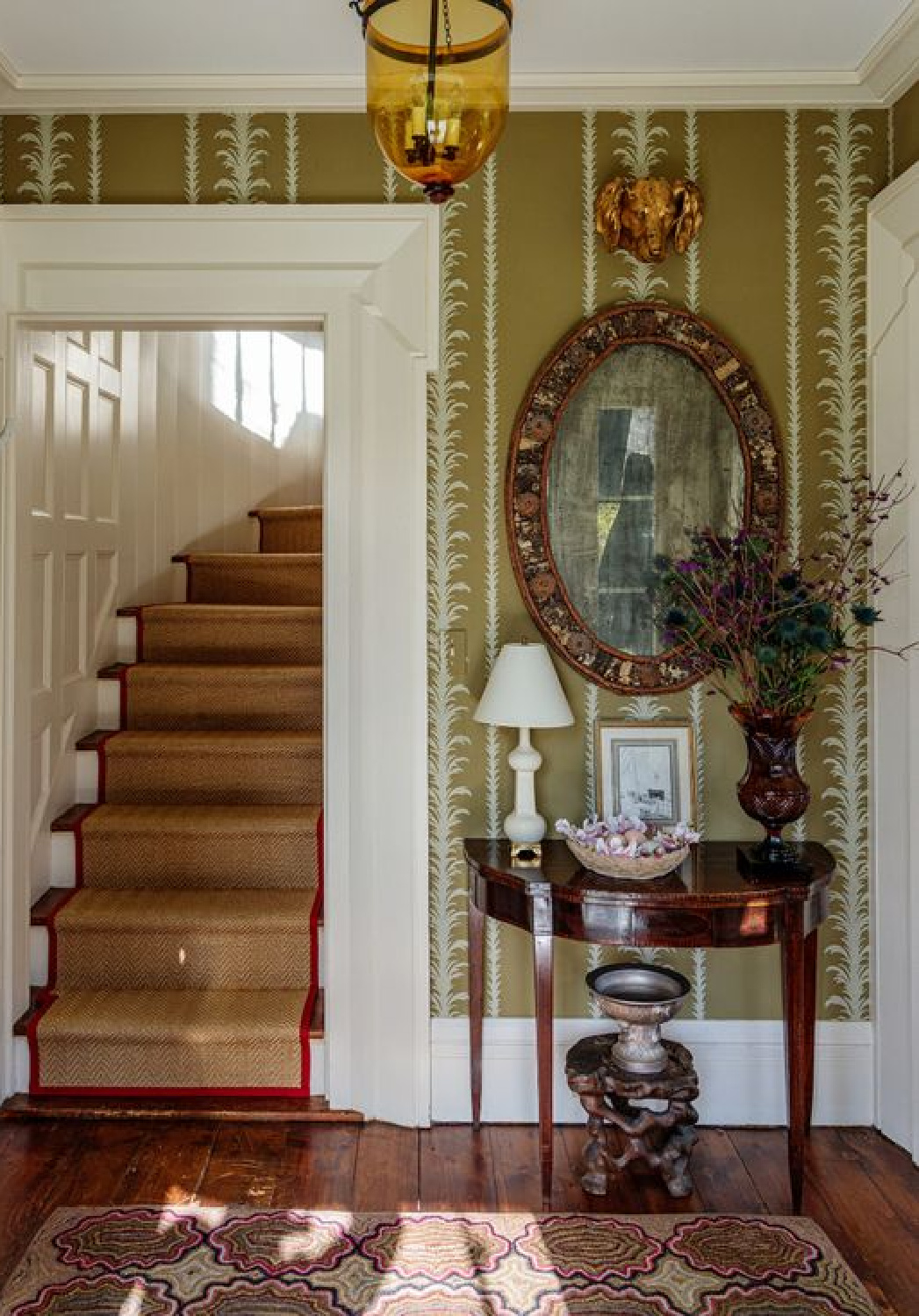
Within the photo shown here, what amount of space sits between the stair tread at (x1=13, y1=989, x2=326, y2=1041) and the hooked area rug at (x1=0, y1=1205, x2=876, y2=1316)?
0.56m

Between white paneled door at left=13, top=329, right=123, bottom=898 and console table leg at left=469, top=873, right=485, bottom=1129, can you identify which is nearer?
console table leg at left=469, top=873, right=485, bottom=1129

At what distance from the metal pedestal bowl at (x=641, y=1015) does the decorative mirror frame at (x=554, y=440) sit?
79 centimetres

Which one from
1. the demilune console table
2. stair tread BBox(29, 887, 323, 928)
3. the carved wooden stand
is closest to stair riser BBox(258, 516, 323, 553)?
stair tread BBox(29, 887, 323, 928)

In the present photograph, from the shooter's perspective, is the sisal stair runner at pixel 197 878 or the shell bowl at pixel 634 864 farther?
the sisal stair runner at pixel 197 878

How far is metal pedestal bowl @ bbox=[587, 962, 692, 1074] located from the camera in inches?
107

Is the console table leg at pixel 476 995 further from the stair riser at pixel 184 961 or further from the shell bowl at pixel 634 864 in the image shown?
the stair riser at pixel 184 961

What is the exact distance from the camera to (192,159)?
3021 millimetres

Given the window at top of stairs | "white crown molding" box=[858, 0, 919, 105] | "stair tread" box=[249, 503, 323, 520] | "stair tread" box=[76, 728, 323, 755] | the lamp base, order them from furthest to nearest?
the window at top of stairs
"stair tread" box=[249, 503, 323, 520]
"stair tread" box=[76, 728, 323, 755]
the lamp base
"white crown molding" box=[858, 0, 919, 105]

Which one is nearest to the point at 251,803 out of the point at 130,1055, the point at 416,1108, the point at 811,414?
the point at 130,1055

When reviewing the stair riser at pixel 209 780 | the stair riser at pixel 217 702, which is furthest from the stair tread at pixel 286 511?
the stair riser at pixel 209 780

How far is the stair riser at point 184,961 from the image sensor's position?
329 centimetres

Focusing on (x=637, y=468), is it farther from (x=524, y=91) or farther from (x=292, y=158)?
(x=292, y=158)

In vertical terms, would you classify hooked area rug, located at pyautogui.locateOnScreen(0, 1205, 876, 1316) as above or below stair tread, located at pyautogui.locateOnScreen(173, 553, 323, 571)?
below

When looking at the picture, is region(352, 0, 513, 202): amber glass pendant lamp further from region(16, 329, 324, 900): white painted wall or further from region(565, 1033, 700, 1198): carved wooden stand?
region(565, 1033, 700, 1198): carved wooden stand
